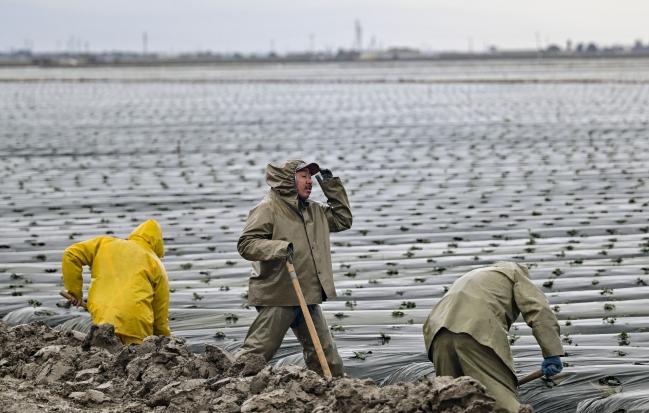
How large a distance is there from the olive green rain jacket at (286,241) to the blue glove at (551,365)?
1.50 metres

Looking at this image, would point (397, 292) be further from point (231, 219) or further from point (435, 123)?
point (435, 123)

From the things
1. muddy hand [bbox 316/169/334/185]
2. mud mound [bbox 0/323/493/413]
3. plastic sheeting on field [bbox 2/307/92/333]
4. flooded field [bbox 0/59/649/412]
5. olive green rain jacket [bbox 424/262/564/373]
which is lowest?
flooded field [bbox 0/59/649/412]

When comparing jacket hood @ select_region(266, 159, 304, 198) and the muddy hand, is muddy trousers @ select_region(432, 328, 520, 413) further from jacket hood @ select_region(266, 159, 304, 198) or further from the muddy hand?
the muddy hand

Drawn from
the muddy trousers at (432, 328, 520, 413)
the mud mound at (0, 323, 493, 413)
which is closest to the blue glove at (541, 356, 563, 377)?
the muddy trousers at (432, 328, 520, 413)

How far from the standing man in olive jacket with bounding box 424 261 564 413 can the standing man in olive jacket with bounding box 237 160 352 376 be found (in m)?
1.11

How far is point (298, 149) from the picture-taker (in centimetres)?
2409

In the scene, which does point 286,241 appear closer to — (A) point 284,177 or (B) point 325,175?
(A) point 284,177

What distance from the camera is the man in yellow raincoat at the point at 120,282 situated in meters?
A: 7.66

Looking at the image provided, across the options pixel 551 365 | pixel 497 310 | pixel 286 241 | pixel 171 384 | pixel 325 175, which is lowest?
pixel 171 384

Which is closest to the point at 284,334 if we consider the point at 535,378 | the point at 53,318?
the point at 535,378

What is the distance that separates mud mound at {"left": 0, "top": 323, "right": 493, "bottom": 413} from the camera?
5.77 m

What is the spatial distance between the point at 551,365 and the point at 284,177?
194 cm

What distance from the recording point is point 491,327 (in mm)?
6031

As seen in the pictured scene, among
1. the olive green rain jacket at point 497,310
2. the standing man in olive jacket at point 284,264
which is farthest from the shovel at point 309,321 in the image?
the olive green rain jacket at point 497,310
